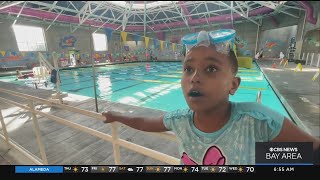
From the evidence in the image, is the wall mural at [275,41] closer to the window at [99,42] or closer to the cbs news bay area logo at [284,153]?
the window at [99,42]

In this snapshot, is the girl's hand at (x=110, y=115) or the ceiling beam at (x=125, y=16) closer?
the girl's hand at (x=110, y=115)

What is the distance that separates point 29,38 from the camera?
45.7 feet

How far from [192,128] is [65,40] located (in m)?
19.0

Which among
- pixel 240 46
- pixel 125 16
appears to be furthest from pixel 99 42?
pixel 240 46

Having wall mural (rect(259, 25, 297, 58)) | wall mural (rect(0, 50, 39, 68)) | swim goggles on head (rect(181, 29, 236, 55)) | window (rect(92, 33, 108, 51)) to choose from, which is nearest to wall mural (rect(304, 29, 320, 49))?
wall mural (rect(259, 25, 297, 58))

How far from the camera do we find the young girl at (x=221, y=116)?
2.01ft

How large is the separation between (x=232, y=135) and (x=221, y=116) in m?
0.09

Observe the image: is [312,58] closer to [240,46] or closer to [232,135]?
[240,46]

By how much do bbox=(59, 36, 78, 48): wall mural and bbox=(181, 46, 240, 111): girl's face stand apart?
18.8 m

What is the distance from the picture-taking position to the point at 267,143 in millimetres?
642

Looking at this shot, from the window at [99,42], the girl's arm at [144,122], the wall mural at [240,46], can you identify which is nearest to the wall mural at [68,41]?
the window at [99,42]

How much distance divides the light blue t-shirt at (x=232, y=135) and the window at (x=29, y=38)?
16.9 meters

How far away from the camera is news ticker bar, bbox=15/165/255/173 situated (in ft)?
2.48

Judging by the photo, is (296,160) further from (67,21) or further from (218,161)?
(67,21)
